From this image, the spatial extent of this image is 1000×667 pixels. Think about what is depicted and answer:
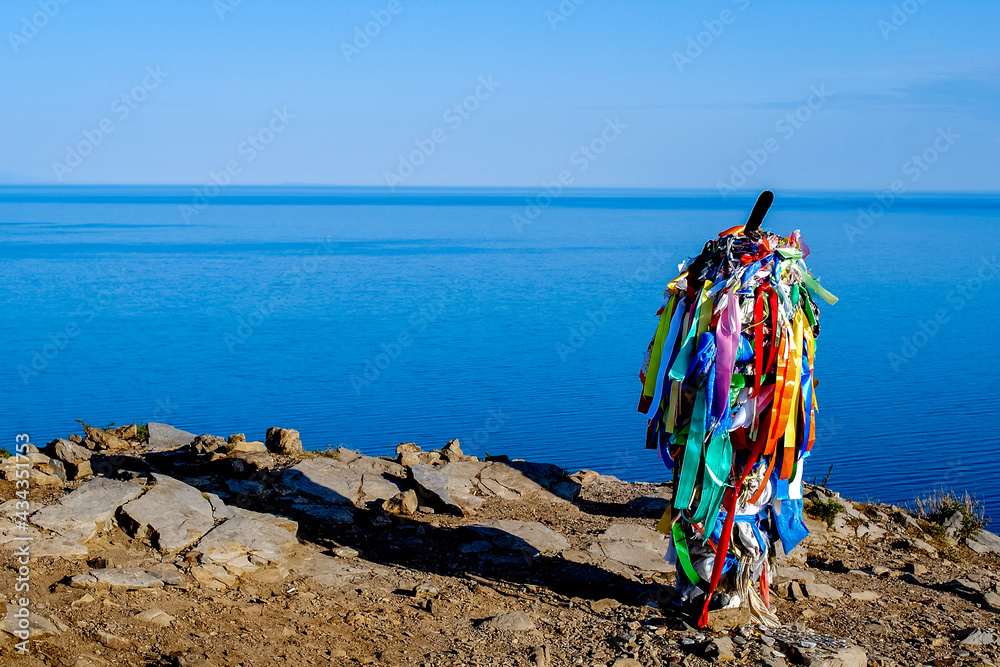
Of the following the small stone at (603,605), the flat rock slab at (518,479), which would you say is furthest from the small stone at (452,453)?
the small stone at (603,605)

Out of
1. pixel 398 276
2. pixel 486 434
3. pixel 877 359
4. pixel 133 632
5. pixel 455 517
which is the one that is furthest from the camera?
pixel 398 276

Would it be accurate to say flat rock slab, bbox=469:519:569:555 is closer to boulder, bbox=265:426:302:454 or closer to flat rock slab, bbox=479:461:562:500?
flat rock slab, bbox=479:461:562:500

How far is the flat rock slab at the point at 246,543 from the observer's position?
23.5ft

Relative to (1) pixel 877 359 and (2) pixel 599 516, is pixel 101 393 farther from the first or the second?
(1) pixel 877 359

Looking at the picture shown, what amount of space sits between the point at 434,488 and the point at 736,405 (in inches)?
142

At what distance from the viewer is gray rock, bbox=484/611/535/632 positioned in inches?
260

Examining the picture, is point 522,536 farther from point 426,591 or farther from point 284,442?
point 284,442

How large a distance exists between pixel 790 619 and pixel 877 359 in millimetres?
19218

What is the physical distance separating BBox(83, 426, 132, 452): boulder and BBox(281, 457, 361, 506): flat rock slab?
2485 mm

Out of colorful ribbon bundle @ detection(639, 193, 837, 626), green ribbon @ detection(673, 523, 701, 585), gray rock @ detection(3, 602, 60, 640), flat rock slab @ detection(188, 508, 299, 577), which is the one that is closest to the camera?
gray rock @ detection(3, 602, 60, 640)

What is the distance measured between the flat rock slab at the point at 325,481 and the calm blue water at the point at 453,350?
6.15m

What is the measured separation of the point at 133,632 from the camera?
238 inches

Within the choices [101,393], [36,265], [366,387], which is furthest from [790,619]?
[36,265]

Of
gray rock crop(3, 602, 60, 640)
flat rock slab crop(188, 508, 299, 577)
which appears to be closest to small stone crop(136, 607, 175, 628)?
gray rock crop(3, 602, 60, 640)
